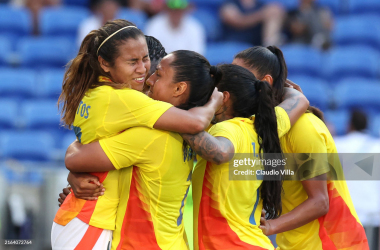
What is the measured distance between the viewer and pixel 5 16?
25.3 feet

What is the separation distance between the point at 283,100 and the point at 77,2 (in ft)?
20.7

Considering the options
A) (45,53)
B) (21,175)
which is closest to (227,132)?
(21,175)

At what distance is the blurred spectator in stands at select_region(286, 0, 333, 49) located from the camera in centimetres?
765

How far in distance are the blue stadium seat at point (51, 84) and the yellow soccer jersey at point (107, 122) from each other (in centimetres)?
457

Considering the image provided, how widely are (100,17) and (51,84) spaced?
1.24 metres

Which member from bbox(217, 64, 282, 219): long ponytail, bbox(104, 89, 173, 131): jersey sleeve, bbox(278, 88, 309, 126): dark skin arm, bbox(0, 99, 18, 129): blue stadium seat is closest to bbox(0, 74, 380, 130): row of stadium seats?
bbox(0, 99, 18, 129): blue stadium seat

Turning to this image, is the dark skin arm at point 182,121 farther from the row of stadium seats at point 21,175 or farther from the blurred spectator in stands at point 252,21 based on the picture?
the blurred spectator in stands at point 252,21

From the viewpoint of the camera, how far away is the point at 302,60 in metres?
7.19

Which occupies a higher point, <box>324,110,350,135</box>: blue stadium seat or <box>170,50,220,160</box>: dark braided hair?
<box>324,110,350,135</box>: blue stadium seat

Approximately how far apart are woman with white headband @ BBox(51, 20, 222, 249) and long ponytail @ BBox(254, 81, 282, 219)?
0.76 ft

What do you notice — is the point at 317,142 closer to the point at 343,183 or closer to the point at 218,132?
the point at 343,183

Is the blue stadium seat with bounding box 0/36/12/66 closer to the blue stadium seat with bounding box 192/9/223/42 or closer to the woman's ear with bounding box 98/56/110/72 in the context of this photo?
the blue stadium seat with bounding box 192/9/223/42

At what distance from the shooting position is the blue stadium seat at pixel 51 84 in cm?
696

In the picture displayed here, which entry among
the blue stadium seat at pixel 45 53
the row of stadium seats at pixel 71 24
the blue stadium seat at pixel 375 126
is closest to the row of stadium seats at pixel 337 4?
the row of stadium seats at pixel 71 24
